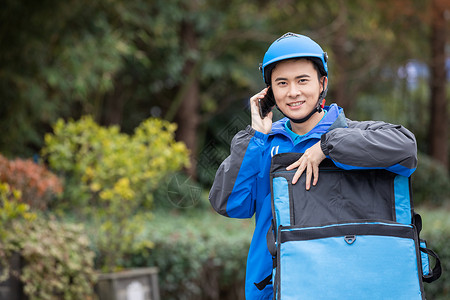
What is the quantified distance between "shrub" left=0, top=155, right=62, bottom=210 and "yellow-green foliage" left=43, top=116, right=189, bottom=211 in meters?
0.41

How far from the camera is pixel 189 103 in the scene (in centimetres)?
1084

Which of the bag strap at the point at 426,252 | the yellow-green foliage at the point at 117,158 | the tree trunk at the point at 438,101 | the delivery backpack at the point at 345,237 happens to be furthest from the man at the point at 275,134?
the tree trunk at the point at 438,101

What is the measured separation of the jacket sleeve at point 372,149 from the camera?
1.82 m

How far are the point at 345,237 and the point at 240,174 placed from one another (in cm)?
48

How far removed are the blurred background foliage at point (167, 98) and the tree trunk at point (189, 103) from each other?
30 mm

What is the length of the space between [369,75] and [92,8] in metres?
9.75

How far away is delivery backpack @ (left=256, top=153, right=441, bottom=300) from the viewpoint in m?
1.73

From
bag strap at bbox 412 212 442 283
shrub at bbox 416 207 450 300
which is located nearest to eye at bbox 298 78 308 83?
bag strap at bbox 412 212 442 283

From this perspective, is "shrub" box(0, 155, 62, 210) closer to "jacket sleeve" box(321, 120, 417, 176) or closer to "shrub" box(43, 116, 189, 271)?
"shrub" box(43, 116, 189, 271)

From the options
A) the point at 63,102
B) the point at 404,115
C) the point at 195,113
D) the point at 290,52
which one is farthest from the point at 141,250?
the point at 404,115

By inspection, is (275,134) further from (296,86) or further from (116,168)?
(116,168)

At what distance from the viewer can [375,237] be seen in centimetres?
177

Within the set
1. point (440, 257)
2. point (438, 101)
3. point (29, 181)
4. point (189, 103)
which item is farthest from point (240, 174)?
point (438, 101)

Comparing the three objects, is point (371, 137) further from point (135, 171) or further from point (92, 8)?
point (92, 8)
